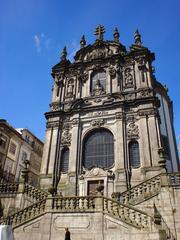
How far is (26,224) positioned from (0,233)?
303 inches

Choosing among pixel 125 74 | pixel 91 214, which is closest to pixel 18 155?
pixel 125 74

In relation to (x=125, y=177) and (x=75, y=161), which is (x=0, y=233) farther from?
(x=75, y=161)

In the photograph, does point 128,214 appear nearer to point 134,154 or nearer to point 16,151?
point 134,154

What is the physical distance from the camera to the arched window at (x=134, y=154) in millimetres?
18703

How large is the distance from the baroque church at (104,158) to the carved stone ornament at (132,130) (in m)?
0.08

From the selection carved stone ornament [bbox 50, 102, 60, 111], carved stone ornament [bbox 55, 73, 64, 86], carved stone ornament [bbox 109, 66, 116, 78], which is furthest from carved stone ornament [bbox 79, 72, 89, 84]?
carved stone ornament [bbox 50, 102, 60, 111]

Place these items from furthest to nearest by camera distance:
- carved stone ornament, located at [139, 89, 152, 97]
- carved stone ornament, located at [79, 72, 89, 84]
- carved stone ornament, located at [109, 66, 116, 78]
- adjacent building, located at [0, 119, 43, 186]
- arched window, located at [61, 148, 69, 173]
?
adjacent building, located at [0, 119, 43, 186], carved stone ornament, located at [79, 72, 89, 84], carved stone ornament, located at [109, 66, 116, 78], carved stone ornament, located at [139, 89, 152, 97], arched window, located at [61, 148, 69, 173]

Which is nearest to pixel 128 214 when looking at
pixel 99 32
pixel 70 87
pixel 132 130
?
pixel 132 130

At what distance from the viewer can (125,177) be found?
17.8m

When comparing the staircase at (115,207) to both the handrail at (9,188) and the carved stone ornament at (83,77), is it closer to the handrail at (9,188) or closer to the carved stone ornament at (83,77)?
the handrail at (9,188)

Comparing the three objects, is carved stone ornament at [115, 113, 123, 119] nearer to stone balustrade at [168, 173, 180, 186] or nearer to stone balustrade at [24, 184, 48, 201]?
stone balustrade at [168, 173, 180, 186]

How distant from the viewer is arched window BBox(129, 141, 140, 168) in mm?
18703

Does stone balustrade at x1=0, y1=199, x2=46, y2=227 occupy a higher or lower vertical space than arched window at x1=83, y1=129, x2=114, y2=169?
lower

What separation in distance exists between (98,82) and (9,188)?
42.7 ft
